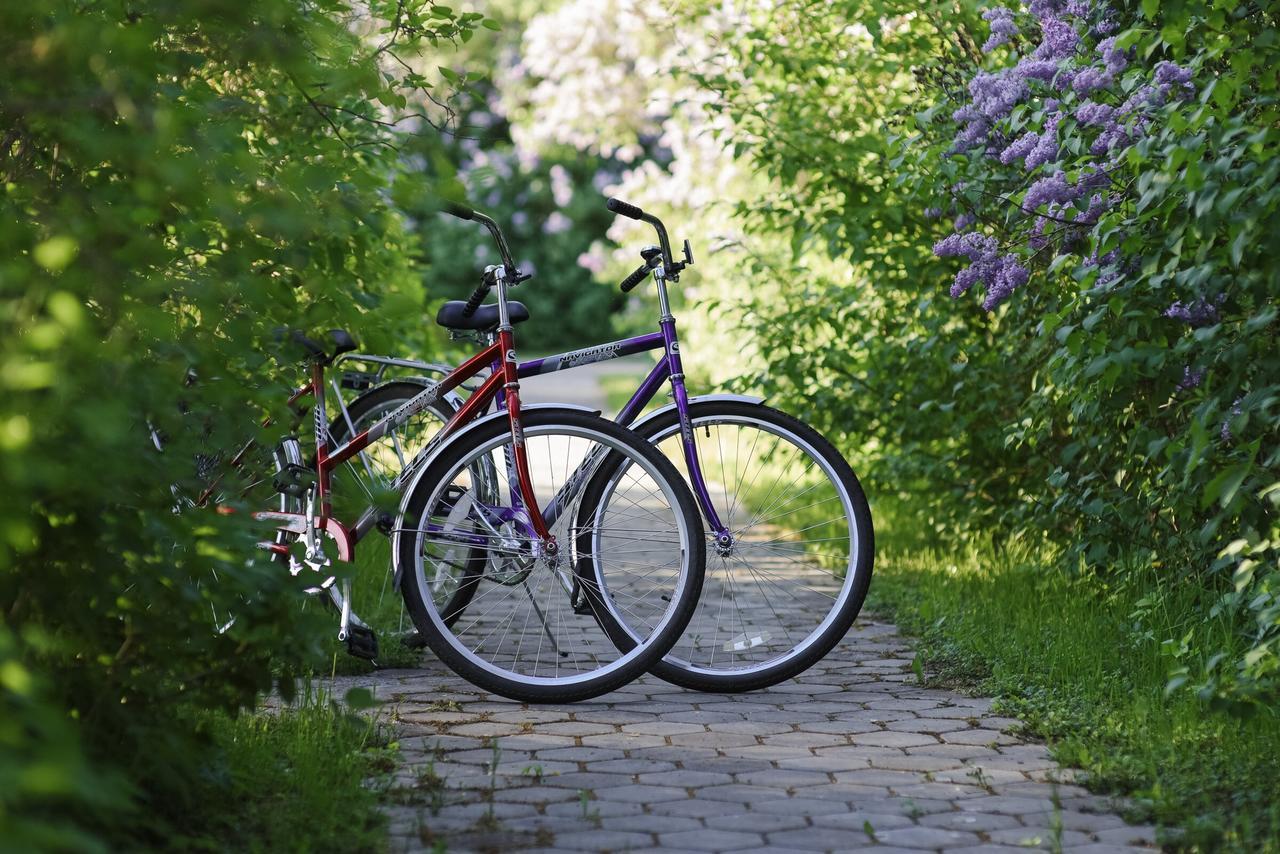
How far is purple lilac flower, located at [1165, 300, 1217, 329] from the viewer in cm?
417

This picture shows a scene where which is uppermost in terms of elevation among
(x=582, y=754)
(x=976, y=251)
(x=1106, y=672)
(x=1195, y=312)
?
(x=976, y=251)

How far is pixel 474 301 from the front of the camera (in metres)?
4.84

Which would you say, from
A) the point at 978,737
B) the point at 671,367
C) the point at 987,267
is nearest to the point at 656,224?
the point at 671,367

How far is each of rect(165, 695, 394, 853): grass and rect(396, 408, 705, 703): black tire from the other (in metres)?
0.56

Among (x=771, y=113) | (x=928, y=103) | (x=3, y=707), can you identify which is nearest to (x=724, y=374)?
(x=771, y=113)

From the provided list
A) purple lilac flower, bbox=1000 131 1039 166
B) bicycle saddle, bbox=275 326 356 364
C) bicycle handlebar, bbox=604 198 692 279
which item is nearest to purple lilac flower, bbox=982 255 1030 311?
purple lilac flower, bbox=1000 131 1039 166

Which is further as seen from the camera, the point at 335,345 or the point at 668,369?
the point at 335,345

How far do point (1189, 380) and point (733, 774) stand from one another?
74.2 inches

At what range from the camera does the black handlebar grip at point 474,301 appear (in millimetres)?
4816

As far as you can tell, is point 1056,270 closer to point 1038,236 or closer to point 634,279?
point 1038,236

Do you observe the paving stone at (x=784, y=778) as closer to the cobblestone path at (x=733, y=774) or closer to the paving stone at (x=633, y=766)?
the cobblestone path at (x=733, y=774)

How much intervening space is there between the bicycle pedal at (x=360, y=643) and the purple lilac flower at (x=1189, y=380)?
2.48m

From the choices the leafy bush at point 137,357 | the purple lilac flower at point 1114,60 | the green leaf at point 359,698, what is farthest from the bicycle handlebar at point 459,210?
the purple lilac flower at point 1114,60

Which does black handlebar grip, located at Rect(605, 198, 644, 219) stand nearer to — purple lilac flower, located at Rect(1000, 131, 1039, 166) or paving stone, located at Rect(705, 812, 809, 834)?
purple lilac flower, located at Rect(1000, 131, 1039, 166)
